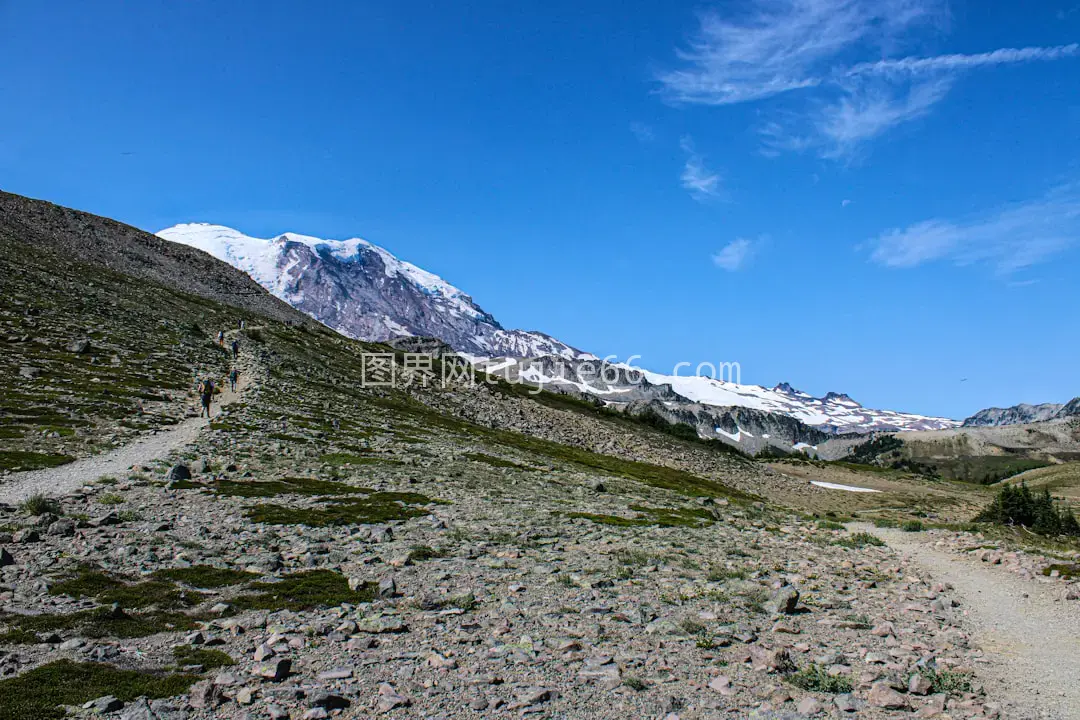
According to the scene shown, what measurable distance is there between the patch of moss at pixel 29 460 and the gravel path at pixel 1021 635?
124 feet

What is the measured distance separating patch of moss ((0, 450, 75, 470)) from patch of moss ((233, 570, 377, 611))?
812 inches

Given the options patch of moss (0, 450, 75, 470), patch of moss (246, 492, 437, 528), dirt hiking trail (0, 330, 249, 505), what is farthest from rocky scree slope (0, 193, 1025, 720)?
patch of moss (0, 450, 75, 470)

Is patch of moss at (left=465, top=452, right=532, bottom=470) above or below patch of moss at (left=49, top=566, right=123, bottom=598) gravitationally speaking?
below

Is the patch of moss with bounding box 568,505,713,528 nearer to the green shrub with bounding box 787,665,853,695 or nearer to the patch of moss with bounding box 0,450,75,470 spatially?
the green shrub with bounding box 787,665,853,695

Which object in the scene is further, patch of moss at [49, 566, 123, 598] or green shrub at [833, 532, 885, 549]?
green shrub at [833, 532, 885, 549]

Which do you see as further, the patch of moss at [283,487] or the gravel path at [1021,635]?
the patch of moss at [283,487]

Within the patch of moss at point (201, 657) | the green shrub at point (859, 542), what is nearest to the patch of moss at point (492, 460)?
the green shrub at point (859, 542)

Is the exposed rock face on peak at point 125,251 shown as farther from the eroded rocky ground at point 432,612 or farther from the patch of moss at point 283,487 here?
the eroded rocky ground at point 432,612

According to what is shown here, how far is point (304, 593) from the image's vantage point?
55.2 ft

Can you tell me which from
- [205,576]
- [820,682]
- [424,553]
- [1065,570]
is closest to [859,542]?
[1065,570]

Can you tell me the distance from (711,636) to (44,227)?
6503 inches

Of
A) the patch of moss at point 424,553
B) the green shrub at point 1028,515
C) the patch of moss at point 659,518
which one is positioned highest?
the patch of moss at point 424,553

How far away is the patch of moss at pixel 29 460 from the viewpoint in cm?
3003

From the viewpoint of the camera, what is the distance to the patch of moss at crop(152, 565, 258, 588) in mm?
17266
